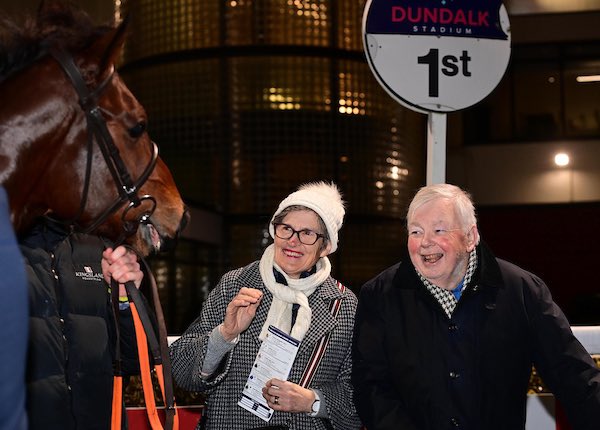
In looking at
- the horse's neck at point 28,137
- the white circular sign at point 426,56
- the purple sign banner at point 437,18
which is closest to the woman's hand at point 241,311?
the horse's neck at point 28,137

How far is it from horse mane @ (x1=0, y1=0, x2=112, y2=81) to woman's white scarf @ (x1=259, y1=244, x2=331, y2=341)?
1.05m

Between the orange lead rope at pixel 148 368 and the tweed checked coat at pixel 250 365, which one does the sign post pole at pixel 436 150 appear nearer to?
the tweed checked coat at pixel 250 365

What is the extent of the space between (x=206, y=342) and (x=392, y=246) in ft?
25.0

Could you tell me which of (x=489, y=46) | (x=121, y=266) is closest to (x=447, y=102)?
(x=489, y=46)

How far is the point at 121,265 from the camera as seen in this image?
8.13 feet

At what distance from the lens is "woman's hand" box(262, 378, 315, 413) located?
111 inches

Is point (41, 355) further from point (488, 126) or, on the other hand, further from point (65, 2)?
point (488, 126)

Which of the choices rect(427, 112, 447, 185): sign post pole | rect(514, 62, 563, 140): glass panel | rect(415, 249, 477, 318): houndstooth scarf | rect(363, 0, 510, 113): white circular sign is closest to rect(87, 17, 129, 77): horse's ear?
rect(415, 249, 477, 318): houndstooth scarf

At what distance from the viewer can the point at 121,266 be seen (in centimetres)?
248

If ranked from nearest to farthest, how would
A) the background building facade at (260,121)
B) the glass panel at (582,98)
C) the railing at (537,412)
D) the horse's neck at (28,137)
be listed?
1. the horse's neck at (28,137)
2. the railing at (537,412)
3. the background building facade at (260,121)
4. the glass panel at (582,98)

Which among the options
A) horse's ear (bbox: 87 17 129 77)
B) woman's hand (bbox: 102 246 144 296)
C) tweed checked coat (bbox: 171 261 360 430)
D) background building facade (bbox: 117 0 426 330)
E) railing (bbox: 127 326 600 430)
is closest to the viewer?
horse's ear (bbox: 87 17 129 77)

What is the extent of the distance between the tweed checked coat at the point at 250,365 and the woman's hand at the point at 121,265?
0.52 meters

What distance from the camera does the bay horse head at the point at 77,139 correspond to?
226cm

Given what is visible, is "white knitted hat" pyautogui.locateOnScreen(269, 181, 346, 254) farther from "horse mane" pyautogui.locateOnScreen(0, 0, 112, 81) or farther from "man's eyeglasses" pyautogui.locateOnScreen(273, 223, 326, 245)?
"horse mane" pyautogui.locateOnScreen(0, 0, 112, 81)
